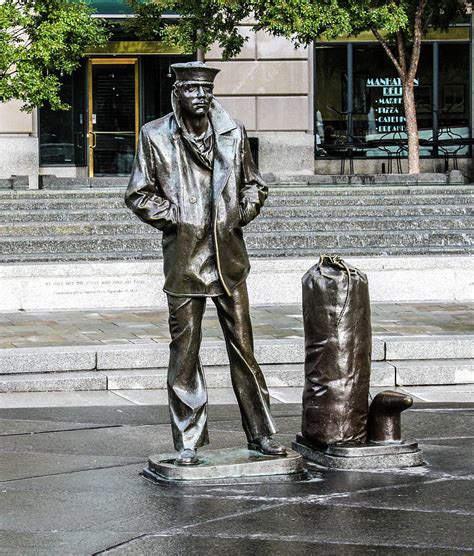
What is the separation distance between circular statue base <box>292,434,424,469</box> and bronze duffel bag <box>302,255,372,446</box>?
10 centimetres

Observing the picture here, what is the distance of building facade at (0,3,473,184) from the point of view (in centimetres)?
2758

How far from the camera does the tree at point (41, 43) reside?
22.0 m

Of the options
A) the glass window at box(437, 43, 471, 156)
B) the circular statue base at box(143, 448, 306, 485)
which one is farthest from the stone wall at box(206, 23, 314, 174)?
the circular statue base at box(143, 448, 306, 485)

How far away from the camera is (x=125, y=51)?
28984 millimetres

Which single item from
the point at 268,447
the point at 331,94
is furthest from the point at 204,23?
the point at 268,447

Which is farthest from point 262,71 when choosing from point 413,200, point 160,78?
point 413,200

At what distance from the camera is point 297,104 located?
91.0ft

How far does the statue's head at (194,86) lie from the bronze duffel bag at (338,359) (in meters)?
1.27

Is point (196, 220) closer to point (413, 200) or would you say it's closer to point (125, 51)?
point (413, 200)

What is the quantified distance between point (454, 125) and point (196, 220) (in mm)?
22905

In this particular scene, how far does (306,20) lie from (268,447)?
16.6 metres

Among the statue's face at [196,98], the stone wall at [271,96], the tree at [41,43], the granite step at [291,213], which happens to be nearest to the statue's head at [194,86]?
the statue's face at [196,98]

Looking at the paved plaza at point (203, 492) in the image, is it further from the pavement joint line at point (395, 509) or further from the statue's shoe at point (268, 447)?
the statue's shoe at point (268, 447)

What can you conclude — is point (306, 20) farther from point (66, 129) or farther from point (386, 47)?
point (66, 129)
